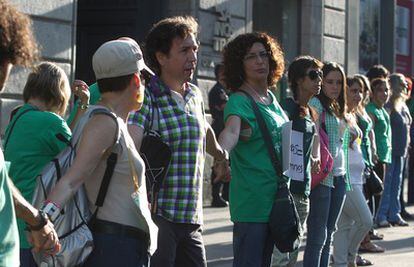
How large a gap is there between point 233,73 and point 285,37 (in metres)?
11.9

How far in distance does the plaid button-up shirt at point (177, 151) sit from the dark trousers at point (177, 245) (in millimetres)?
43

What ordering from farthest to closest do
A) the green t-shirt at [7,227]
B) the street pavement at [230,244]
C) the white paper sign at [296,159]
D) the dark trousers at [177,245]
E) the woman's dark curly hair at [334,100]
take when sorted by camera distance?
1. the street pavement at [230,244]
2. the woman's dark curly hair at [334,100]
3. the white paper sign at [296,159]
4. the dark trousers at [177,245]
5. the green t-shirt at [7,227]

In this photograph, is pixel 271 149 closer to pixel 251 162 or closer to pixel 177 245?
pixel 251 162

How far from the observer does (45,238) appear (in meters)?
4.05

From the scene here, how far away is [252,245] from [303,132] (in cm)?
115

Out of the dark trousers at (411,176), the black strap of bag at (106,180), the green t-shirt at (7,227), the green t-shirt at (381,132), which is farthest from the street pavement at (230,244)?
the green t-shirt at (7,227)

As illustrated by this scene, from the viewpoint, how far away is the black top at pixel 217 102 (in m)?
14.4

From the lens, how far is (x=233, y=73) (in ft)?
21.5

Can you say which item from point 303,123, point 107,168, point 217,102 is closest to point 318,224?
point 303,123

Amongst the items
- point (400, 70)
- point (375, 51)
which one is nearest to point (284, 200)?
point (375, 51)

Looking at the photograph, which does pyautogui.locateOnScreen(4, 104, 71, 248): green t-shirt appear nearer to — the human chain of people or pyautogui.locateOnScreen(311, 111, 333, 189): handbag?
Result: the human chain of people

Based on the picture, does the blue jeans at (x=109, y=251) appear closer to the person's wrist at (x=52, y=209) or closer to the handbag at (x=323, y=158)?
the person's wrist at (x=52, y=209)

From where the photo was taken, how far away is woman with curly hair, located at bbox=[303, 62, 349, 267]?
305 inches

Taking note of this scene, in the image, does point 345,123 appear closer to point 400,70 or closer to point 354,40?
point 354,40
